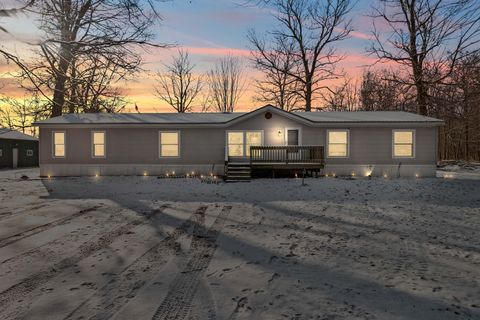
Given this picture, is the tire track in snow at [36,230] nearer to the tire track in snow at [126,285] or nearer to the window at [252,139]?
the tire track in snow at [126,285]

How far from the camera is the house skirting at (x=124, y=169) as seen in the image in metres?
20.2

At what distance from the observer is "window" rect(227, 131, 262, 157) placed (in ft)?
66.2

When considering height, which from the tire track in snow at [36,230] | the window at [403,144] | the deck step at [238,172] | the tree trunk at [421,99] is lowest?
the tire track in snow at [36,230]

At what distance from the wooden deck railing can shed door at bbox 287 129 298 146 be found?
25.5 inches

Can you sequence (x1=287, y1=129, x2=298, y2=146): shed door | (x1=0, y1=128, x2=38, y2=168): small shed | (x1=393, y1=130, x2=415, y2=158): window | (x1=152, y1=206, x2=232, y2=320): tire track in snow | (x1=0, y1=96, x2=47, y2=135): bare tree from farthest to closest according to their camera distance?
(x1=0, y1=128, x2=38, y2=168): small shed → (x1=287, y1=129, x2=298, y2=146): shed door → (x1=393, y1=130, x2=415, y2=158): window → (x1=0, y1=96, x2=47, y2=135): bare tree → (x1=152, y1=206, x2=232, y2=320): tire track in snow

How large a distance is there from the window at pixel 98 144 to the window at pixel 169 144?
3.58 metres

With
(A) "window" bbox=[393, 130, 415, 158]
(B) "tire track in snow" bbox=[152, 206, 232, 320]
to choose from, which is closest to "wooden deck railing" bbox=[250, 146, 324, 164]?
(A) "window" bbox=[393, 130, 415, 158]

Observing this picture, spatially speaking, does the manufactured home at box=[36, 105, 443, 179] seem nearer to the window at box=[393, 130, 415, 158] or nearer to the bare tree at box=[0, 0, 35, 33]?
the window at box=[393, 130, 415, 158]

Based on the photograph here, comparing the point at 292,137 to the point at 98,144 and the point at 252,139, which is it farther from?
the point at 98,144

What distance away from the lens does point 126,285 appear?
471 cm

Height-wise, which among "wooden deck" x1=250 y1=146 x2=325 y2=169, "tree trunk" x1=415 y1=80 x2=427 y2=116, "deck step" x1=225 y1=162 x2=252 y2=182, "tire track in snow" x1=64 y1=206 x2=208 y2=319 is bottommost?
"tire track in snow" x1=64 y1=206 x2=208 y2=319

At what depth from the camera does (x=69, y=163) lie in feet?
67.8

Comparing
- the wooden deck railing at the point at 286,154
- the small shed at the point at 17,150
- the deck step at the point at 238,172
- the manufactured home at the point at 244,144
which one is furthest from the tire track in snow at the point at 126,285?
the small shed at the point at 17,150

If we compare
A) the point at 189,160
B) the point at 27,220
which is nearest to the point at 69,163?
the point at 189,160
